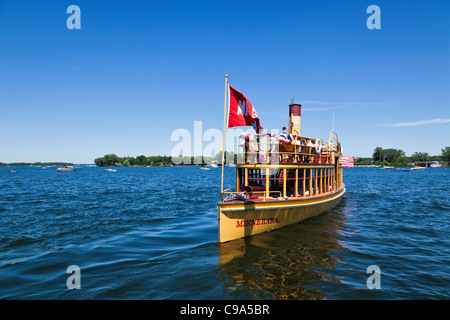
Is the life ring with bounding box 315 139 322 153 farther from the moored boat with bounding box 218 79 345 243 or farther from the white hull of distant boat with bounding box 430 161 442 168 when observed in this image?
the white hull of distant boat with bounding box 430 161 442 168

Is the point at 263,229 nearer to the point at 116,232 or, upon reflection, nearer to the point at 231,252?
the point at 231,252

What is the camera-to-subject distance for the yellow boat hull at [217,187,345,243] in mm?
11461

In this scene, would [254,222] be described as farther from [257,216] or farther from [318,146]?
[318,146]

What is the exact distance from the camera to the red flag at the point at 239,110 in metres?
11.0

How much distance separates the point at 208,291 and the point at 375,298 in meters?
5.01

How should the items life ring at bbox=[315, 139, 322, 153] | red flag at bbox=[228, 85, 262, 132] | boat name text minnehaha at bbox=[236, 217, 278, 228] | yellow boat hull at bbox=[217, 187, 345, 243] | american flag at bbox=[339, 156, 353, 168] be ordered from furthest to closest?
american flag at bbox=[339, 156, 353, 168], life ring at bbox=[315, 139, 322, 153], boat name text minnehaha at bbox=[236, 217, 278, 228], yellow boat hull at bbox=[217, 187, 345, 243], red flag at bbox=[228, 85, 262, 132]

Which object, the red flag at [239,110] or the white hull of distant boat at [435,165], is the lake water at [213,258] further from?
the white hull of distant boat at [435,165]

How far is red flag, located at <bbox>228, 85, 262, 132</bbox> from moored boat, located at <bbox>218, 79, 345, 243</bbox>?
6.85 feet

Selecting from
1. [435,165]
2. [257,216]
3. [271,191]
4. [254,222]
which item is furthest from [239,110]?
[435,165]

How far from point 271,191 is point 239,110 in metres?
4.37

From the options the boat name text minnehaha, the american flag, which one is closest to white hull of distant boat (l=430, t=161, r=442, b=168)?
the american flag

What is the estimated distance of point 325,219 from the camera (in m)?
17.3

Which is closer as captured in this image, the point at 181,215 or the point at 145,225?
the point at 145,225
